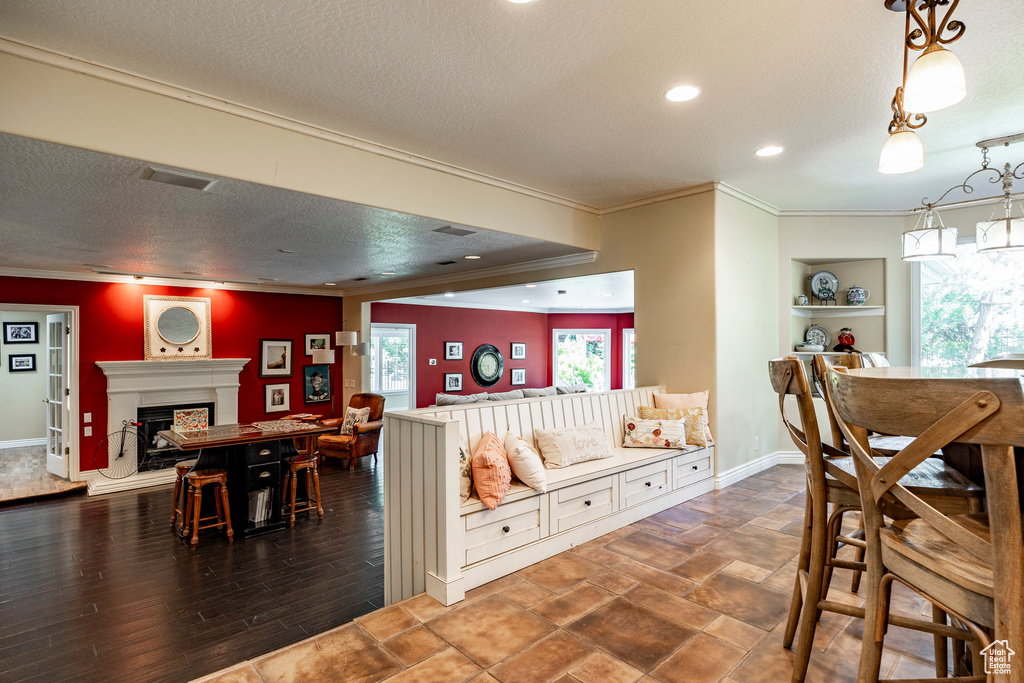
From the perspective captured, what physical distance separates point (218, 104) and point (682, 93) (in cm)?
A: 259

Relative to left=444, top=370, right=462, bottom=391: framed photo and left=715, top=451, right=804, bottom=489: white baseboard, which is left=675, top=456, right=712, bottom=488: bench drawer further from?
left=444, top=370, right=462, bottom=391: framed photo

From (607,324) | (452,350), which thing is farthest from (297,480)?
(607,324)

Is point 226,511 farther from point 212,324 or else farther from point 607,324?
point 607,324

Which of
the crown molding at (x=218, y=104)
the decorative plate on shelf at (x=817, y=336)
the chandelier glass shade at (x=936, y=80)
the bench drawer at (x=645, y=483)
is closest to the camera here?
the chandelier glass shade at (x=936, y=80)

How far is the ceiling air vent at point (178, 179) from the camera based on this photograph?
2795 mm

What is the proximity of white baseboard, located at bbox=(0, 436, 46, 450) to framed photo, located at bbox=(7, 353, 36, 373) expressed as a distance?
117cm

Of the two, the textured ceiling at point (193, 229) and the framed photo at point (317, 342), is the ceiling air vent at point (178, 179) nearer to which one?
the textured ceiling at point (193, 229)

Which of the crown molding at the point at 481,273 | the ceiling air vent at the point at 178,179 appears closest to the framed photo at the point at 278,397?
the crown molding at the point at 481,273

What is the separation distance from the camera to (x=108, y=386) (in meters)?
6.45

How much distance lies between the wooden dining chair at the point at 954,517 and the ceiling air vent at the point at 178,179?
322 cm

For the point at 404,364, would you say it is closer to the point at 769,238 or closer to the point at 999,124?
the point at 769,238

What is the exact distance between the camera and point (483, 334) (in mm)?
11438

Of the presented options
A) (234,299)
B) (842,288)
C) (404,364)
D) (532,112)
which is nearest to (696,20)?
(532,112)

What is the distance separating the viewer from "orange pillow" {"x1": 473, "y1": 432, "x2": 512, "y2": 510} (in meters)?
2.85
